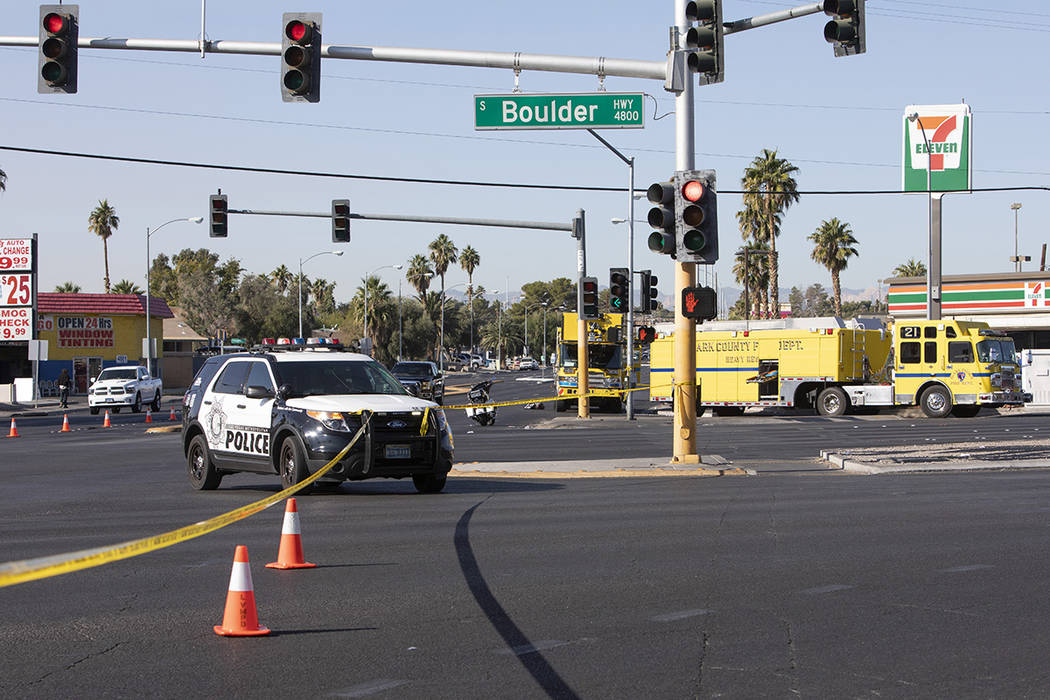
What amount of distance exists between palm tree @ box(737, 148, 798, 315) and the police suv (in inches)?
1976

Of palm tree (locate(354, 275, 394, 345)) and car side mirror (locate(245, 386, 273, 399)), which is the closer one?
car side mirror (locate(245, 386, 273, 399))

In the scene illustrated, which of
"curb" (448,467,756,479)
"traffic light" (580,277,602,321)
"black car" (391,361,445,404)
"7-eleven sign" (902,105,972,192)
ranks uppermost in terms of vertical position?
"7-eleven sign" (902,105,972,192)

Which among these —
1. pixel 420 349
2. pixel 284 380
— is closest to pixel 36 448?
pixel 284 380

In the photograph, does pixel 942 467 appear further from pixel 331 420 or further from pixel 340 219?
pixel 340 219

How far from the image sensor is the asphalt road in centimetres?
635

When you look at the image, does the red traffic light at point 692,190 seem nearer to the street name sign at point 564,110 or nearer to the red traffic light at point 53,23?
the street name sign at point 564,110

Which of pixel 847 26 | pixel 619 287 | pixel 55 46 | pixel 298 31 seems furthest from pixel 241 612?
pixel 619 287

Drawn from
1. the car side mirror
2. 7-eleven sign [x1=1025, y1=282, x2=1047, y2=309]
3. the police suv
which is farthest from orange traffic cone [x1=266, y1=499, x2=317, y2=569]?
7-eleven sign [x1=1025, y1=282, x2=1047, y2=309]

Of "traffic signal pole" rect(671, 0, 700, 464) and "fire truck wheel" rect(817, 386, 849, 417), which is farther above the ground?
"traffic signal pole" rect(671, 0, 700, 464)

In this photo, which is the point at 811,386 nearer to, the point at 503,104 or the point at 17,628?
the point at 503,104

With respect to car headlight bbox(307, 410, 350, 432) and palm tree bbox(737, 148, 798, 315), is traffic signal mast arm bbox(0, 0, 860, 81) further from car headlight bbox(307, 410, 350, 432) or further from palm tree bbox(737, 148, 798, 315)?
palm tree bbox(737, 148, 798, 315)

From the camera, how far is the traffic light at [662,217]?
1805 centimetres

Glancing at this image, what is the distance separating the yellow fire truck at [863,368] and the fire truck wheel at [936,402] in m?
0.03

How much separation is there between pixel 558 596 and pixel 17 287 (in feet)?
173
